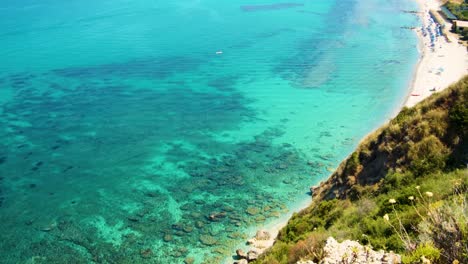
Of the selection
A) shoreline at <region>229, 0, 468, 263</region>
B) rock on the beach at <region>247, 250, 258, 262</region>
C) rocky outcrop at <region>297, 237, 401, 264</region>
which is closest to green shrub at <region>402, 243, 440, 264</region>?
rocky outcrop at <region>297, 237, 401, 264</region>

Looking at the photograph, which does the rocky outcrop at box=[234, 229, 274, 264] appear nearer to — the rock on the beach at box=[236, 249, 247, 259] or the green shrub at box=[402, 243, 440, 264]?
the rock on the beach at box=[236, 249, 247, 259]

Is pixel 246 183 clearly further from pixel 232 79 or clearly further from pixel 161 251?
pixel 232 79

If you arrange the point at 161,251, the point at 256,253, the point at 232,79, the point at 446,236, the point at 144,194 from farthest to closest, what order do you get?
the point at 232,79 → the point at 144,194 → the point at 161,251 → the point at 256,253 → the point at 446,236

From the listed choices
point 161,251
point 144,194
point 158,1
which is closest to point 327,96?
point 144,194

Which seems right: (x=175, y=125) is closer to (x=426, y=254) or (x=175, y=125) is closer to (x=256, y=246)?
(x=256, y=246)

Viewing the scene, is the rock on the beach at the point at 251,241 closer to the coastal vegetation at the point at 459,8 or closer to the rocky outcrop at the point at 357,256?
the rocky outcrop at the point at 357,256

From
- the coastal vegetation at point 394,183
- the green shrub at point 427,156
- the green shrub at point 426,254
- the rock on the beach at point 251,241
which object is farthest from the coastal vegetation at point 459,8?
the green shrub at point 426,254
